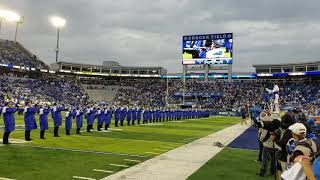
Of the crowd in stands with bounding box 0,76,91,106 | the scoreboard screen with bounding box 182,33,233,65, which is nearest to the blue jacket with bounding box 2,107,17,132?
the scoreboard screen with bounding box 182,33,233,65

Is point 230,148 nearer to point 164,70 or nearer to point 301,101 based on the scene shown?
point 301,101

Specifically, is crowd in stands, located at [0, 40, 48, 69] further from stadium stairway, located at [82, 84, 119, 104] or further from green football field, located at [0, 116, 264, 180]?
green football field, located at [0, 116, 264, 180]

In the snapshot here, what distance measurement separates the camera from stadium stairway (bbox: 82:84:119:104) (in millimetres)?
78125

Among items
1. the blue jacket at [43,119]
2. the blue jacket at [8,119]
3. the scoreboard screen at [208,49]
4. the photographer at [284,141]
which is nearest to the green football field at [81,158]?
the blue jacket at [43,119]

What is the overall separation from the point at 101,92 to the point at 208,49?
33331 millimetres

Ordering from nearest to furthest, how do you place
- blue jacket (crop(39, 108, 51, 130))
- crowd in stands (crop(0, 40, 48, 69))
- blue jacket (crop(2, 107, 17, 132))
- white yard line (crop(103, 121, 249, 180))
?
white yard line (crop(103, 121, 249, 180)), blue jacket (crop(2, 107, 17, 132)), blue jacket (crop(39, 108, 51, 130)), crowd in stands (crop(0, 40, 48, 69))

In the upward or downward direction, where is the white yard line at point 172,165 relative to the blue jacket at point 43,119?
Result: downward

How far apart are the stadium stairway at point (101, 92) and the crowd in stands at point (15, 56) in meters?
12.3

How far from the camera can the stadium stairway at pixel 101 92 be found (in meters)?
78.1

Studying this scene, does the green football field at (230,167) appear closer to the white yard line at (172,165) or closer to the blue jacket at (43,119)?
the white yard line at (172,165)

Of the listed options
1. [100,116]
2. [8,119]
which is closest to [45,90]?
[100,116]

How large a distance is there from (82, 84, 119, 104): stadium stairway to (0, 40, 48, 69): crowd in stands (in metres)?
12.3

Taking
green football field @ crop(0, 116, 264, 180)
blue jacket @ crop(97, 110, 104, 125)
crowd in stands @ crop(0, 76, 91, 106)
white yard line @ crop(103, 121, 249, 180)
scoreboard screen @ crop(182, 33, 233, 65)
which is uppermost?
scoreboard screen @ crop(182, 33, 233, 65)

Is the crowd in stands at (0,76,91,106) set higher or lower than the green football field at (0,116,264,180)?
higher
